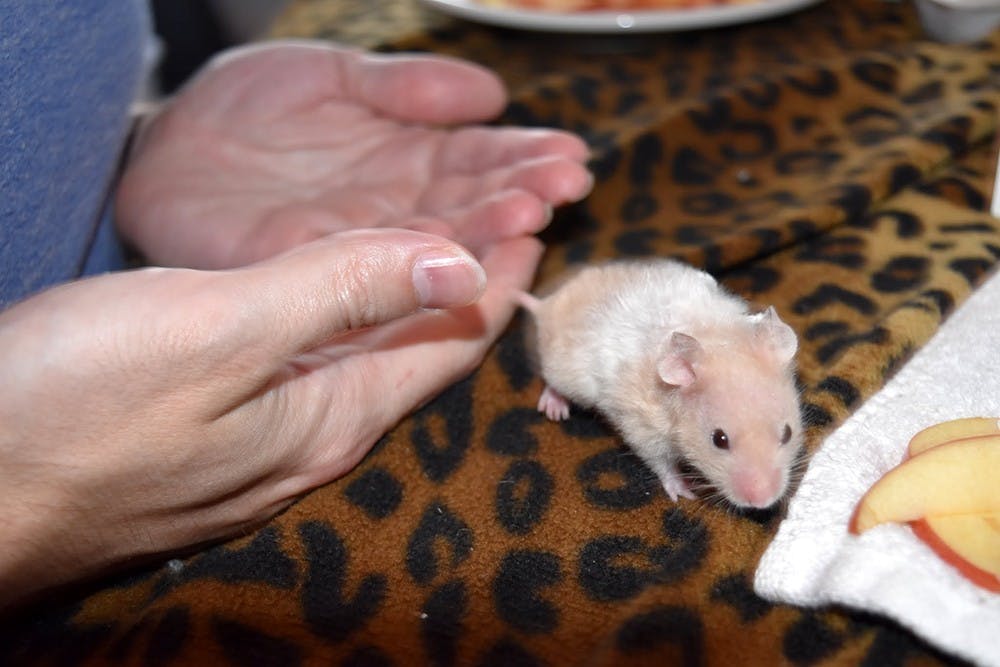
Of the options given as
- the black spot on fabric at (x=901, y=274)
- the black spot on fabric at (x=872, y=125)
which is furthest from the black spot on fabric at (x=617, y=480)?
the black spot on fabric at (x=872, y=125)

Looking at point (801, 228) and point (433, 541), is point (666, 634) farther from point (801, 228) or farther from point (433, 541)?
A: point (801, 228)

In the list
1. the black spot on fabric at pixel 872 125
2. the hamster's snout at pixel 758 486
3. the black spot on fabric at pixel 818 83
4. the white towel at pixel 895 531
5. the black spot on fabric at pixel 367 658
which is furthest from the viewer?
the black spot on fabric at pixel 818 83

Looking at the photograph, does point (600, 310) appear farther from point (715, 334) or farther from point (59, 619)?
point (59, 619)

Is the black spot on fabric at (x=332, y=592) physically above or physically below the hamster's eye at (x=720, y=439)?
below

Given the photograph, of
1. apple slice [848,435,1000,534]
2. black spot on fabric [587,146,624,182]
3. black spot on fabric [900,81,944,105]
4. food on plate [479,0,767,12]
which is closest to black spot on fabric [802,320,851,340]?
apple slice [848,435,1000,534]

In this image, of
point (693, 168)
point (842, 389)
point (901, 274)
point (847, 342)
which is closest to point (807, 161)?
point (693, 168)

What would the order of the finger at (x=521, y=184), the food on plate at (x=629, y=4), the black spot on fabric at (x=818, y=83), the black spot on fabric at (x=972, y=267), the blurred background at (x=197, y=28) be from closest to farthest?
the black spot on fabric at (x=972, y=267) < the finger at (x=521, y=184) < the black spot on fabric at (x=818, y=83) < the food on plate at (x=629, y=4) < the blurred background at (x=197, y=28)

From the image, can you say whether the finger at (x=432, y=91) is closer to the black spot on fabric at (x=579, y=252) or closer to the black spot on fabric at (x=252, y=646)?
the black spot on fabric at (x=579, y=252)

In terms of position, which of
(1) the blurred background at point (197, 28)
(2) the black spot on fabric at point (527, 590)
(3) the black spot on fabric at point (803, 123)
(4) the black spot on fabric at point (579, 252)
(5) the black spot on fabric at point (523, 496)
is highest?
(2) the black spot on fabric at point (527, 590)
